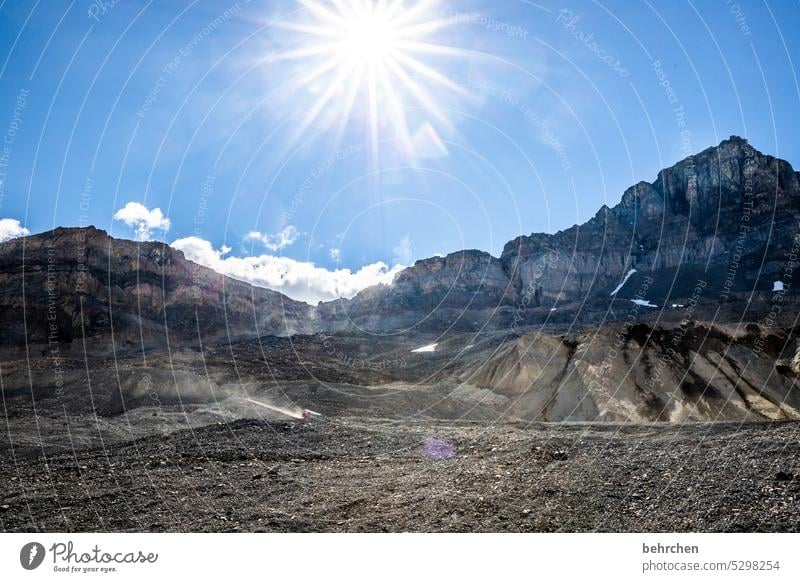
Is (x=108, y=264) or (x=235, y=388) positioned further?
(x=108, y=264)

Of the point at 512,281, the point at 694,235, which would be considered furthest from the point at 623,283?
the point at 512,281

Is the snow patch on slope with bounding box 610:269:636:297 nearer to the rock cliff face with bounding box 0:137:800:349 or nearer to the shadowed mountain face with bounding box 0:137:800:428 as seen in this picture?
the rock cliff face with bounding box 0:137:800:349

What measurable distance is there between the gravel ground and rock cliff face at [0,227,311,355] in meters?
85.3

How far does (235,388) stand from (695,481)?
41.1 metres

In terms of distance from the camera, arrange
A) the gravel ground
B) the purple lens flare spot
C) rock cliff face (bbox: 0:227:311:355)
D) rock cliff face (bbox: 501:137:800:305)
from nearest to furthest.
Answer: the gravel ground < the purple lens flare spot < rock cliff face (bbox: 0:227:311:355) < rock cliff face (bbox: 501:137:800:305)

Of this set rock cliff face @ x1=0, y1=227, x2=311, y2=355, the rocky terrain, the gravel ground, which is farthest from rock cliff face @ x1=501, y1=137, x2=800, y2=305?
the gravel ground

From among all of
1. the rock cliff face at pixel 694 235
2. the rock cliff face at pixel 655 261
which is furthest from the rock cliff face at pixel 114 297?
the rock cliff face at pixel 694 235

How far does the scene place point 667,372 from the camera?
3872 cm

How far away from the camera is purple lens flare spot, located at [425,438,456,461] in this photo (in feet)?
48.3

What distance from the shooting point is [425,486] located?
11523 mm

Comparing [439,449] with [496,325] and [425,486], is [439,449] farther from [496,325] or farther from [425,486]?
[496,325]

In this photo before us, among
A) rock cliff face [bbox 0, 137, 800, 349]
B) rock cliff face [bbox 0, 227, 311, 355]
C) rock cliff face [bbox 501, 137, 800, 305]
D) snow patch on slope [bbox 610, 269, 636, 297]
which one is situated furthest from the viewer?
snow patch on slope [bbox 610, 269, 636, 297]
